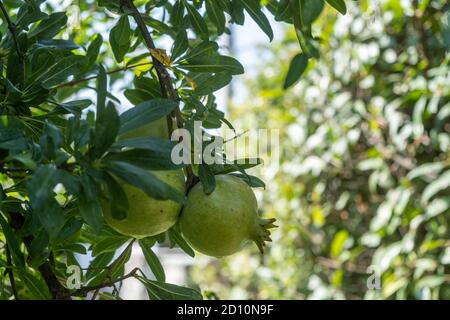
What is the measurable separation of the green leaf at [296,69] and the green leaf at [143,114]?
0.24m

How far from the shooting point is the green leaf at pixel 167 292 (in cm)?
97

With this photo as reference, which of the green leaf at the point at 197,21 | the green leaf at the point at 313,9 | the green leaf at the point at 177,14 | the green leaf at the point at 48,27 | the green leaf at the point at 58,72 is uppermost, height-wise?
the green leaf at the point at 177,14

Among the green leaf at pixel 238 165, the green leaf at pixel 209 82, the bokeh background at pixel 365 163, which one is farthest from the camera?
the bokeh background at pixel 365 163

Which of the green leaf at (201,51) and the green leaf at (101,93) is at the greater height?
the green leaf at (201,51)

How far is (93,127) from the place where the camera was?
2.55 ft

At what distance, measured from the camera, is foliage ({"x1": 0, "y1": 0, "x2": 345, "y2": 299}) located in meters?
0.67

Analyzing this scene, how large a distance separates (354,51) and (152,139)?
1882 mm

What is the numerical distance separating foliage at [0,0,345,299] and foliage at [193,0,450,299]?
126cm

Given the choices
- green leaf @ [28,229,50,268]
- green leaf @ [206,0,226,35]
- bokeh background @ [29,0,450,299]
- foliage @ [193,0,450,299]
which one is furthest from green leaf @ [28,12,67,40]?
foliage @ [193,0,450,299]

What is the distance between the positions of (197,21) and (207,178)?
1.22ft

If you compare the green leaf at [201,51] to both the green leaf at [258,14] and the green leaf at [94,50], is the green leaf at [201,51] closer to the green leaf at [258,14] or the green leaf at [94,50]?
the green leaf at [258,14]

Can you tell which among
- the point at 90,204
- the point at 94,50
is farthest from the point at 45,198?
the point at 94,50

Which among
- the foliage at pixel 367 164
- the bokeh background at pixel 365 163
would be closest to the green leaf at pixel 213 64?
the bokeh background at pixel 365 163

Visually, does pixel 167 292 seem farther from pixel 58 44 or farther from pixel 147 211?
pixel 58 44
